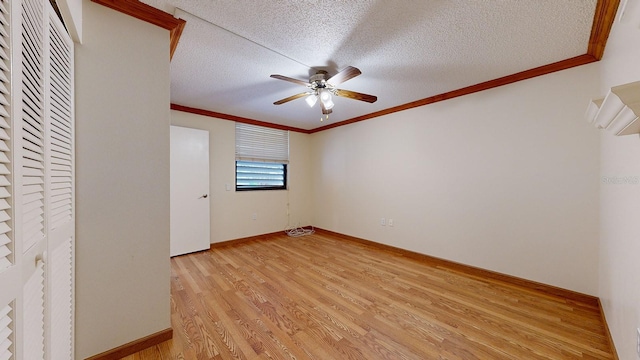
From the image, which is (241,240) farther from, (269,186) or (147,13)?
(147,13)

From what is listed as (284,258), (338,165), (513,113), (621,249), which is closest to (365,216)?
(338,165)

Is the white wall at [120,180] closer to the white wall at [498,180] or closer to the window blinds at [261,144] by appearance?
the window blinds at [261,144]

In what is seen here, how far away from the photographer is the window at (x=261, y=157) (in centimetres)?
424

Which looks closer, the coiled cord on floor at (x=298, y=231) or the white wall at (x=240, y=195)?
the white wall at (x=240, y=195)

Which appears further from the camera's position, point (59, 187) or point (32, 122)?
point (59, 187)

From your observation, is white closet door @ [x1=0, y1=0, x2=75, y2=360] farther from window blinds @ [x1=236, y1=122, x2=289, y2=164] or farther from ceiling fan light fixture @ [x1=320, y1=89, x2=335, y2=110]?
window blinds @ [x1=236, y1=122, x2=289, y2=164]

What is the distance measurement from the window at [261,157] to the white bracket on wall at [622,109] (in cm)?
416

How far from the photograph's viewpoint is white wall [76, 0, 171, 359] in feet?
4.52

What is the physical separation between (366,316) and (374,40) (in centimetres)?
230

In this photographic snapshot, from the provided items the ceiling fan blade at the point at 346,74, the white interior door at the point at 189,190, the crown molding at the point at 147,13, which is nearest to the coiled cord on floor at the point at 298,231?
the white interior door at the point at 189,190

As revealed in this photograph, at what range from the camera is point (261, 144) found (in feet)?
14.6

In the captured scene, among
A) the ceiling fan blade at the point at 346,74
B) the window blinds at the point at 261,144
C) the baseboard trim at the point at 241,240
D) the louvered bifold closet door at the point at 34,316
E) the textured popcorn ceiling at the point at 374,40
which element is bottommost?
the baseboard trim at the point at 241,240

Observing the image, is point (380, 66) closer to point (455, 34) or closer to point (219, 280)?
point (455, 34)

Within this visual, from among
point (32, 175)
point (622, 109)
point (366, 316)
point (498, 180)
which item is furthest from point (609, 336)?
point (32, 175)
